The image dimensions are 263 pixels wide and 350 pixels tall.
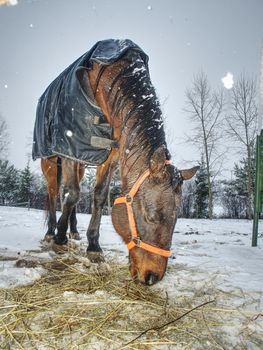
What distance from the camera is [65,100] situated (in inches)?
135

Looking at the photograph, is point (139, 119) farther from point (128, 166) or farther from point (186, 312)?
point (186, 312)

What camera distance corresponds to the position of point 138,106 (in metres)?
2.65

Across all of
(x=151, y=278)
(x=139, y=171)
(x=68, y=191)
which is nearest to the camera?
(x=151, y=278)

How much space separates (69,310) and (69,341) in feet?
1.10

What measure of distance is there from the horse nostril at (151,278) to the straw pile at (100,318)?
0.11 meters

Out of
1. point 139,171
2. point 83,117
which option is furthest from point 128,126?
point 83,117

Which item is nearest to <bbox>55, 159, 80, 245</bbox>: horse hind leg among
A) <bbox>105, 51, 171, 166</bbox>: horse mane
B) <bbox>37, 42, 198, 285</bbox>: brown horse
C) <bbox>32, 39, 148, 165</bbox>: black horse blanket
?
<bbox>37, 42, 198, 285</bbox>: brown horse

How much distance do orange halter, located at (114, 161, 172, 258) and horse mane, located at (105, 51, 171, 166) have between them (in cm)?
21

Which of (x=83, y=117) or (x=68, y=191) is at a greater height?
(x=83, y=117)

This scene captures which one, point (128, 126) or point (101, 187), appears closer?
point (128, 126)

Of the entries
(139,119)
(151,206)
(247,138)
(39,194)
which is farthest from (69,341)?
(39,194)

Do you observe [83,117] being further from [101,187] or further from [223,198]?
[223,198]

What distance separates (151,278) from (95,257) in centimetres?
130

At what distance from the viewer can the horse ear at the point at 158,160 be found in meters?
2.12
